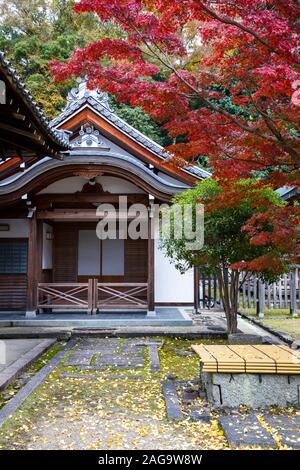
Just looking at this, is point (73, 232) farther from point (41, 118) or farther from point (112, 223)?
point (41, 118)

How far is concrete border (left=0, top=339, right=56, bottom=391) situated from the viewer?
19.3 ft

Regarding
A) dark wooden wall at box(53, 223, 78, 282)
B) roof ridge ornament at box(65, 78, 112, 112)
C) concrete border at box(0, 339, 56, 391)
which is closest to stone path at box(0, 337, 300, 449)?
concrete border at box(0, 339, 56, 391)

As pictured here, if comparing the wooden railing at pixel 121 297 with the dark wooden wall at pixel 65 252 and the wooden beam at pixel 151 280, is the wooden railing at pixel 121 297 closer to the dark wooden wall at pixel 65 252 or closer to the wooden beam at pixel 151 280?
the wooden beam at pixel 151 280

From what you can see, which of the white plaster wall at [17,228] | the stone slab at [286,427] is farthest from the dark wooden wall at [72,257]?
the stone slab at [286,427]

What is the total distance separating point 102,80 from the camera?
5.48 metres

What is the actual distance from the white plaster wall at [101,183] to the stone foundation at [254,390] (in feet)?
26.6

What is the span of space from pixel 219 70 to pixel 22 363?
16.6ft

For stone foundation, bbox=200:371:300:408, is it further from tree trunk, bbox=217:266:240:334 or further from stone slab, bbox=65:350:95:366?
tree trunk, bbox=217:266:240:334

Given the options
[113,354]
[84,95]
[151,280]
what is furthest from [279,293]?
[84,95]

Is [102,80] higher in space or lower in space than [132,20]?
A: lower

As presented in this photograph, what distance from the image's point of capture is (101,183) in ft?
41.0

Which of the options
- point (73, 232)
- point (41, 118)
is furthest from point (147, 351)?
point (73, 232)

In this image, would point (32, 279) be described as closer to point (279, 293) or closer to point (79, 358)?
point (79, 358)

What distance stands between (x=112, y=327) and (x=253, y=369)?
6132mm
